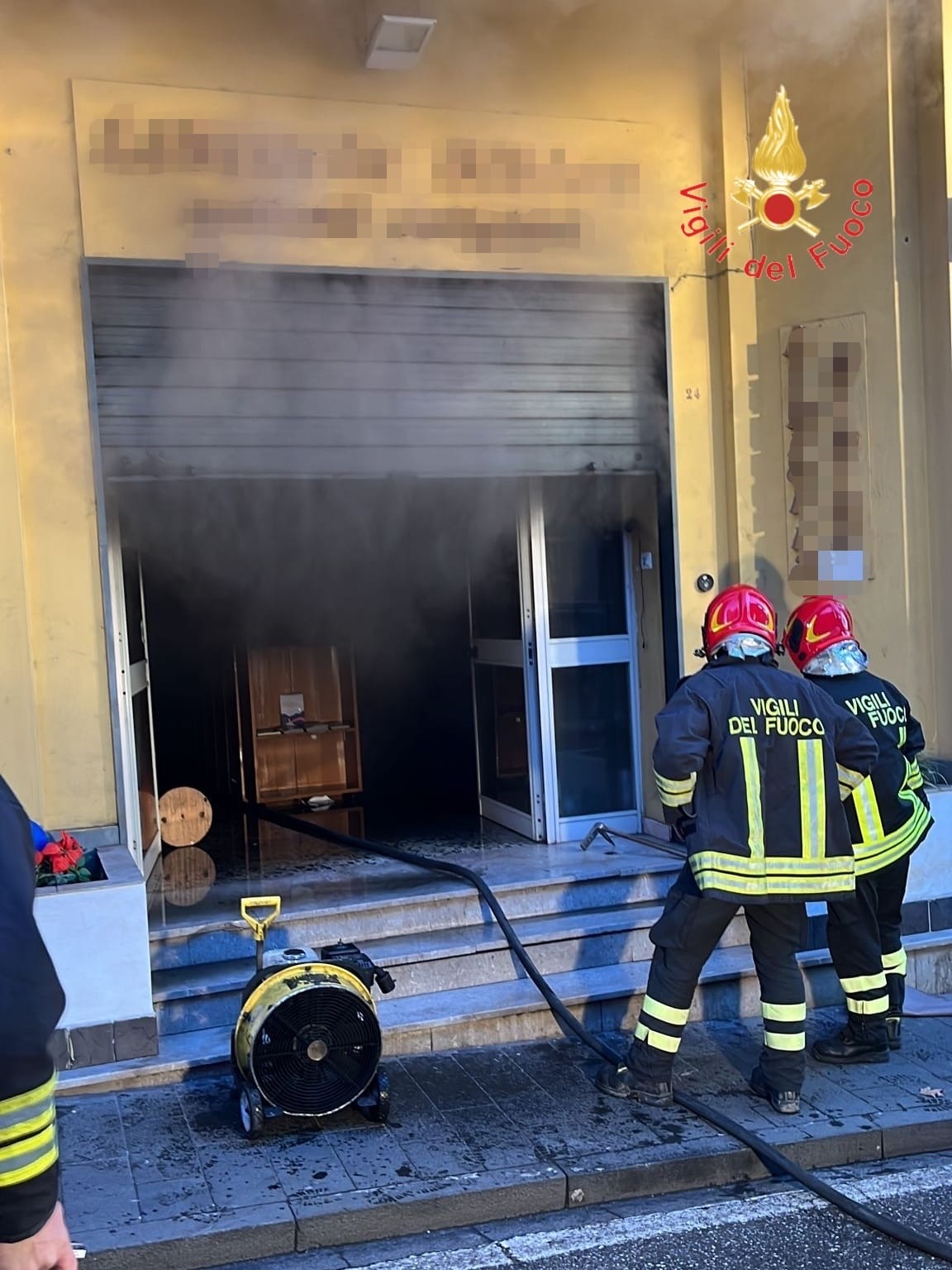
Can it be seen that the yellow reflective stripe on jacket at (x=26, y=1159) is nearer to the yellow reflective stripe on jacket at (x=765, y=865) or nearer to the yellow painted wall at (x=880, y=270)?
the yellow reflective stripe on jacket at (x=765, y=865)

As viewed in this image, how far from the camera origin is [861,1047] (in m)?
4.77

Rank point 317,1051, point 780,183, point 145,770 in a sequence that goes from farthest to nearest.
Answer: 1. point 145,770
2. point 780,183
3. point 317,1051

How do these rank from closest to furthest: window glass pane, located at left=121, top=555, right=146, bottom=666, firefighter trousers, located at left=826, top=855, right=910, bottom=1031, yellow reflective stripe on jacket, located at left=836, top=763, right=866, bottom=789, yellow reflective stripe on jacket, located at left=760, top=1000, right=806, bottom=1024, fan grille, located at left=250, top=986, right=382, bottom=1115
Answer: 1. fan grille, located at left=250, top=986, right=382, bottom=1115
2. yellow reflective stripe on jacket, located at left=760, top=1000, right=806, bottom=1024
3. yellow reflective stripe on jacket, located at left=836, top=763, right=866, bottom=789
4. firefighter trousers, located at left=826, top=855, right=910, bottom=1031
5. window glass pane, located at left=121, top=555, right=146, bottom=666

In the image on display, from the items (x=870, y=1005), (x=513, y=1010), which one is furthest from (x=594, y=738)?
(x=870, y=1005)

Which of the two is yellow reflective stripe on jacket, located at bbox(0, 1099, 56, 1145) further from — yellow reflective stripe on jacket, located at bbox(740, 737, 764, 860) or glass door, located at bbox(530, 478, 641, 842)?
glass door, located at bbox(530, 478, 641, 842)

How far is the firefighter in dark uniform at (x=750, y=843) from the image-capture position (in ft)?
13.8

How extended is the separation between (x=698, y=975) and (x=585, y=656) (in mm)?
2944

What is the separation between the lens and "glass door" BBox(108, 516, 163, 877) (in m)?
5.86

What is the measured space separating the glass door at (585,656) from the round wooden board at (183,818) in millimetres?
2390

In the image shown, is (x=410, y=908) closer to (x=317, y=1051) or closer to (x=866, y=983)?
(x=317, y=1051)

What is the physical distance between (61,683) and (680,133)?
179 inches

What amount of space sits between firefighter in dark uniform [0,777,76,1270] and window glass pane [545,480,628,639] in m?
5.34

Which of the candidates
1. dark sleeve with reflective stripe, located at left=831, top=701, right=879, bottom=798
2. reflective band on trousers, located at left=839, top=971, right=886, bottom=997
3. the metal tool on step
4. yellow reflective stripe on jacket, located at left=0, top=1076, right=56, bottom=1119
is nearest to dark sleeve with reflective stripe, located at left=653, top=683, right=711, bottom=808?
dark sleeve with reflective stripe, located at left=831, top=701, right=879, bottom=798

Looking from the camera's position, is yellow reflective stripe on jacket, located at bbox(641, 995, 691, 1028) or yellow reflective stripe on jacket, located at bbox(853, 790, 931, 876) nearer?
yellow reflective stripe on jacket, located at bbox(641, 995, 691, 1028)
